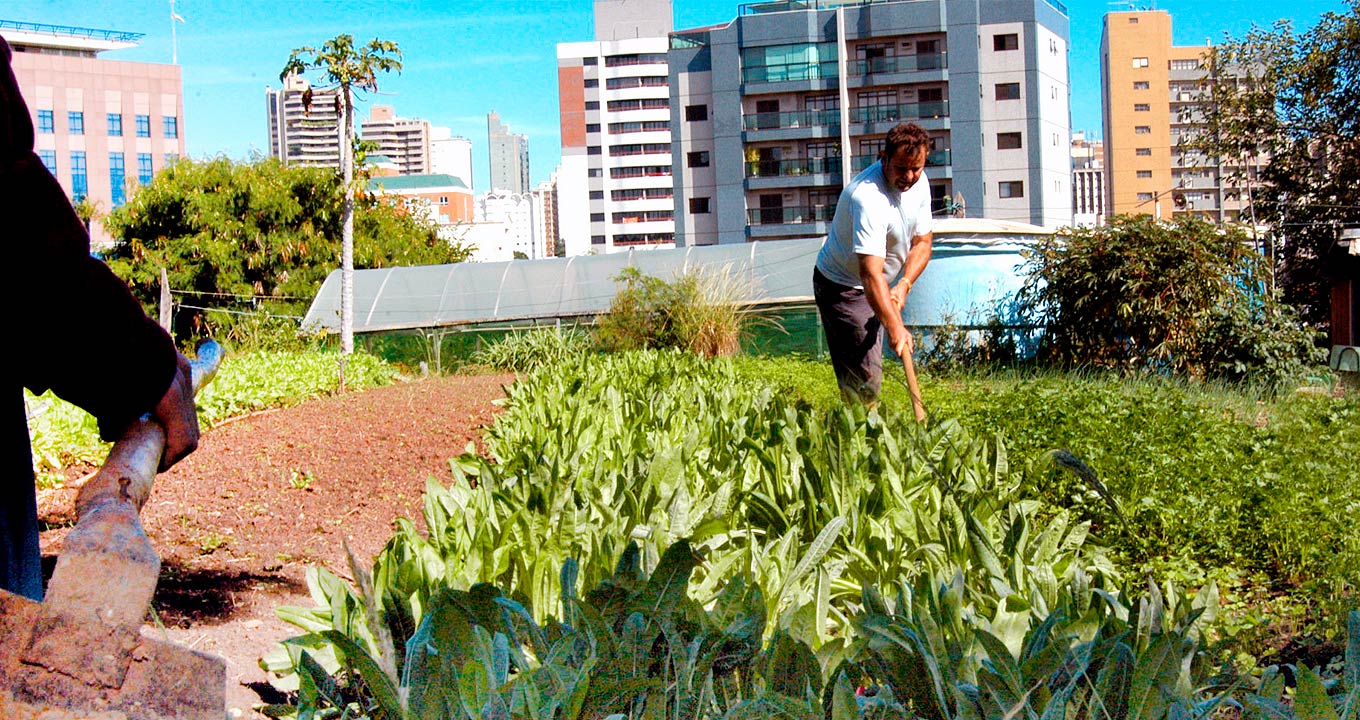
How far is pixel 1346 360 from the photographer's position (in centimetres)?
1138

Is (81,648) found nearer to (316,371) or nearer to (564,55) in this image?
(316,371)

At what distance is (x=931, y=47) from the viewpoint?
7525 cm

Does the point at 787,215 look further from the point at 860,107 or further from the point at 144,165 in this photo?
the point at 144,165

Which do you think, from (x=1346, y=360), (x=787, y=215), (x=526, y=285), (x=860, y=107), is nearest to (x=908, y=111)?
(x=860, y=107)

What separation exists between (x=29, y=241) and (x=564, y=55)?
129m

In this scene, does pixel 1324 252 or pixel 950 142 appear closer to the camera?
pixel 1324 252

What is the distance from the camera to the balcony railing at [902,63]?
74.1 m

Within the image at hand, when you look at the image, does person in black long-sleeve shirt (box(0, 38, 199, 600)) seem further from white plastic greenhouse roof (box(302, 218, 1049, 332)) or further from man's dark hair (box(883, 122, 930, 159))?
white plastic greenhouse roof (box(302, 218, 1049, 332))

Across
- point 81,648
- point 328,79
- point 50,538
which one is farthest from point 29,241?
point 328,79

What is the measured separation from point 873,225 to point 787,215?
7365 cm

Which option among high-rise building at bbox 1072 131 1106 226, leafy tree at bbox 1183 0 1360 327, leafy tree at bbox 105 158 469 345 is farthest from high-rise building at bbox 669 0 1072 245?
high-rise building at bbox 1072 131 1106 226

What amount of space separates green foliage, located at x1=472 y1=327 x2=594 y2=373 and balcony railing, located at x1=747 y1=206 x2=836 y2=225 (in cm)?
6004

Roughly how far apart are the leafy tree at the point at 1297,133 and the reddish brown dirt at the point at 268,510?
16297 mm

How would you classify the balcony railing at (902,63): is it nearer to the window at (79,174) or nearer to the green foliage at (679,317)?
the green foliage at (679,317)
